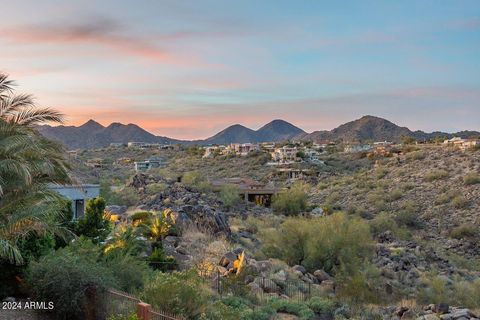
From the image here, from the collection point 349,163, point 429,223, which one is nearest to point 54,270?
point 429,223

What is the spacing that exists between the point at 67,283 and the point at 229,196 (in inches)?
1489

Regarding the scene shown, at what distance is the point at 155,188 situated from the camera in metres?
46.8

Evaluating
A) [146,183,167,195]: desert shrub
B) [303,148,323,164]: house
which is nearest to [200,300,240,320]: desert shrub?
[146,183,167,195]: desert shrub

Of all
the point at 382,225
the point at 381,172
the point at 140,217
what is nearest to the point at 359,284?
the point at 140,217

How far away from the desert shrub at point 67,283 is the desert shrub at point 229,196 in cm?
3512

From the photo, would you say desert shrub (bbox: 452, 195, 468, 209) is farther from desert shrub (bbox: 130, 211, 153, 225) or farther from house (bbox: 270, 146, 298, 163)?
house (bbox: 270, 146, 298, 163)

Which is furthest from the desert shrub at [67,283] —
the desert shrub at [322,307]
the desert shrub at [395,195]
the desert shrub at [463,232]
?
the desert shrub at [395,195]

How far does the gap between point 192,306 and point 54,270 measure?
11.0 feet

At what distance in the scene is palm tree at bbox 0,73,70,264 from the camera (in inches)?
544

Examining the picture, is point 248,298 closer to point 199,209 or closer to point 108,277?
point 108,277

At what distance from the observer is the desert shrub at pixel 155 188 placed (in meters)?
45.4

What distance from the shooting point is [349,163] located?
101 meters

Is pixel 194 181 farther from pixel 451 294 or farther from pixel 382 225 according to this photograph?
pixel 451 294

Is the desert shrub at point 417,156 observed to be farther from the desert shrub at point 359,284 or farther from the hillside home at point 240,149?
the desert shrub at point 359,284
